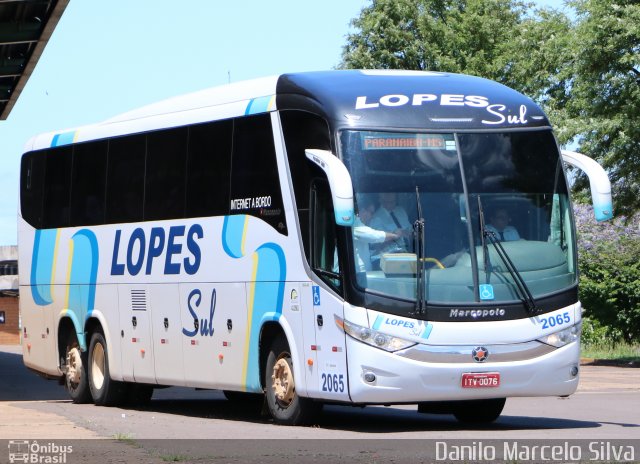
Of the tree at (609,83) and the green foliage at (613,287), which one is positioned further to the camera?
the green foliage at (613,287)

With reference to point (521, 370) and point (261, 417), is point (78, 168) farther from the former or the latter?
point (521, 370)

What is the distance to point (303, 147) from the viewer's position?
15562 mm

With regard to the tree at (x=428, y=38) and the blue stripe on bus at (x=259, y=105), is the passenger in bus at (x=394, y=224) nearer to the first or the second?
the blue stripe on bus at (x=259, y=105)

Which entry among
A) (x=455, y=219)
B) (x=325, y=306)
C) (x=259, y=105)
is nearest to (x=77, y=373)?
(x=259, y=105)

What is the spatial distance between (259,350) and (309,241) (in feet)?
5.70

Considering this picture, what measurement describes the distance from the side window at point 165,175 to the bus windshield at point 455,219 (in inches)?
151

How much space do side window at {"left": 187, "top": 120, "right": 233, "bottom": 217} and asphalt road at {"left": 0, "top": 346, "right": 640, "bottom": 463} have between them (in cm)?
251

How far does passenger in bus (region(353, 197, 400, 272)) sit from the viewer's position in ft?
48.3

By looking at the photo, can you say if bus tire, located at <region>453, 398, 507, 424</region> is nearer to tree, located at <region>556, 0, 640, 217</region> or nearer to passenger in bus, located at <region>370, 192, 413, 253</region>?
passenger in bus, located at <region>370, 192, 413, 253</region>

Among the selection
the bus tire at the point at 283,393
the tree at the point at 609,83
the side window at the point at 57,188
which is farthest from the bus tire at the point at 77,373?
the tree at the point at 609,83

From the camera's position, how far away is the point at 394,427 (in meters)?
15.9

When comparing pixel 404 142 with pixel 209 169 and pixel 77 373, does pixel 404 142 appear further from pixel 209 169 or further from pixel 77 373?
pixel 77 373

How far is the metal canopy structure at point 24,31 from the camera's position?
26172 mm

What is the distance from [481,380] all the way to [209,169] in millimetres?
4600
